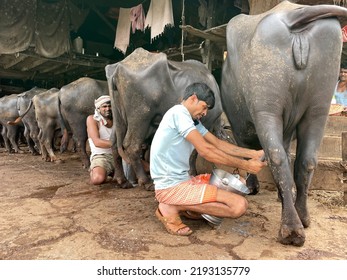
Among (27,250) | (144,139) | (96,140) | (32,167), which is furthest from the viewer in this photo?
(32,167)

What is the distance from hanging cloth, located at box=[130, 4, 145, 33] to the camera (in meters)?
9.85

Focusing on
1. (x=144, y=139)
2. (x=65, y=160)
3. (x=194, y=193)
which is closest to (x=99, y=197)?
(x=144, y=139)

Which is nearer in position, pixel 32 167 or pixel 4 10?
pixel 32 167

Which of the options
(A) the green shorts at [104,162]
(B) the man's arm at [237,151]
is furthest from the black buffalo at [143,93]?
(B) the man's arm at [237,151]

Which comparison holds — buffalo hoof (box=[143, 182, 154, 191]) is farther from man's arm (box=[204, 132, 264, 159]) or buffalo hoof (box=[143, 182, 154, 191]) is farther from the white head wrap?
man's arm (box=[204, 132, 264, 159])

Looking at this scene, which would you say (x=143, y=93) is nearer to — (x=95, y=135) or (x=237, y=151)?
(x=95, y=135)

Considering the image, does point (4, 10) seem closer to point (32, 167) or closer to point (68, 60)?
point (68, 60)

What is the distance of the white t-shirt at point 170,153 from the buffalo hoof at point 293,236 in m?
0.91

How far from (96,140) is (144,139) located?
98 cm

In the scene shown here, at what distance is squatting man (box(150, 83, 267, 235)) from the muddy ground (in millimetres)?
237

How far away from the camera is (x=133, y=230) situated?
3.01 m

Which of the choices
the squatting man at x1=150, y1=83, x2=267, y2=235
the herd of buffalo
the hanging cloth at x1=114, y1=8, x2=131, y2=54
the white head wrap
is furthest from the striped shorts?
the hanging cloth at x1=114, y1=8, x2=131, y2=54

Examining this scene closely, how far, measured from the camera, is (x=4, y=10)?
960 centimetres

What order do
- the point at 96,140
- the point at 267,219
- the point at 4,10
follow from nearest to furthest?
the point at 267,219 < the point at 96,140 < the point at 4,10
